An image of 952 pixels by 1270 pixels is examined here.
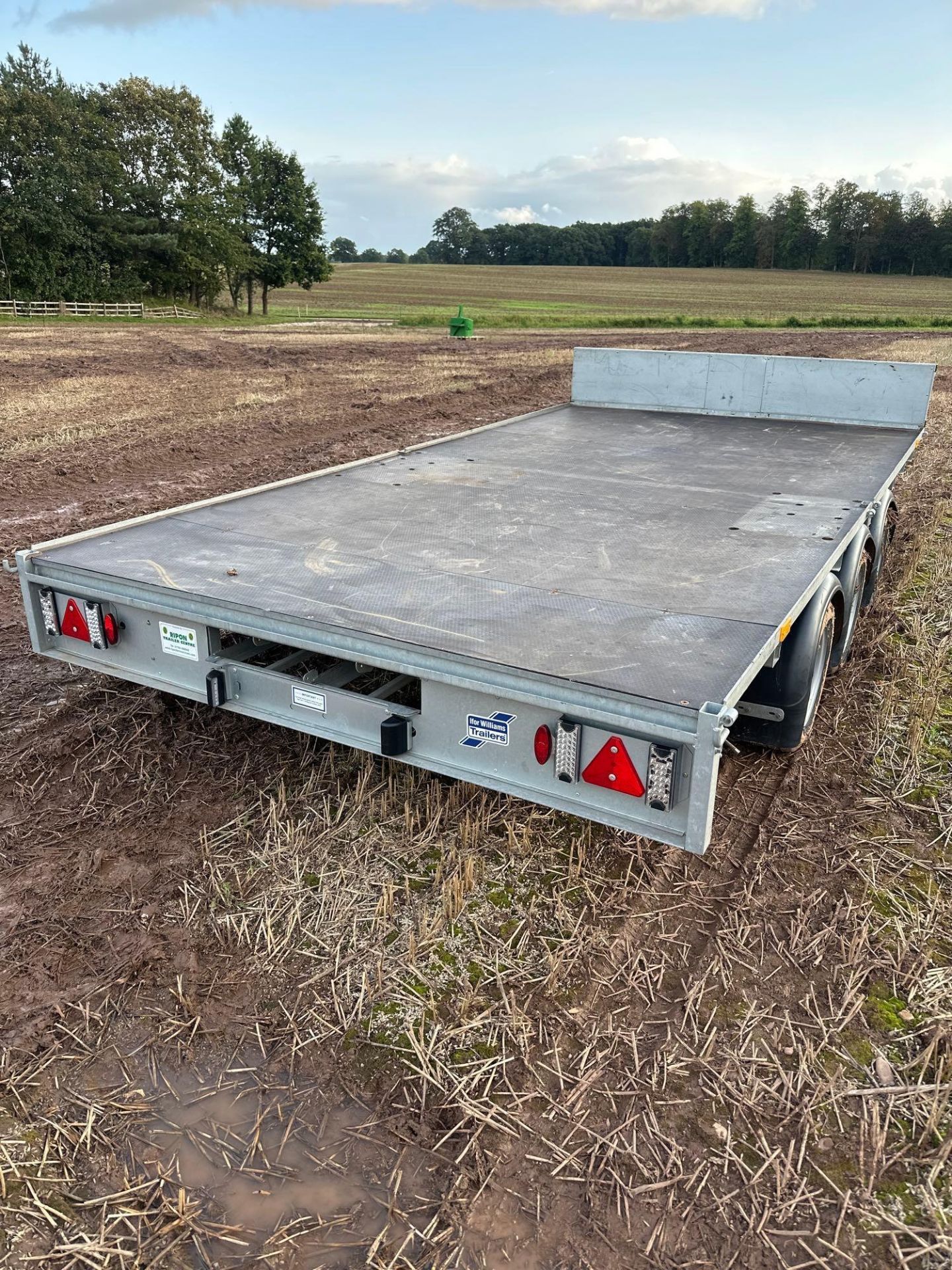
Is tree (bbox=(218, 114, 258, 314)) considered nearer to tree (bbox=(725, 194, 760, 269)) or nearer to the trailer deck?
the trailer deck

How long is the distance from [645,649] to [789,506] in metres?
2.51

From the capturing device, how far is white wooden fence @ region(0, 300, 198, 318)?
35812mm

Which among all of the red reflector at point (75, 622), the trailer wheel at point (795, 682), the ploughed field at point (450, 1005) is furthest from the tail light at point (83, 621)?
the trailer wheel at point (795, 682)

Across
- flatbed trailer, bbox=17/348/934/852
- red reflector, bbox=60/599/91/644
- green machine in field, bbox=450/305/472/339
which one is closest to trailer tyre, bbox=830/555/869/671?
flatbed trailer, bbox=17/348/934/852

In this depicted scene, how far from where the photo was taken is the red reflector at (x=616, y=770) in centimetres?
262

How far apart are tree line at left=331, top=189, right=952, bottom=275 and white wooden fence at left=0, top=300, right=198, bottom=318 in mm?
30802

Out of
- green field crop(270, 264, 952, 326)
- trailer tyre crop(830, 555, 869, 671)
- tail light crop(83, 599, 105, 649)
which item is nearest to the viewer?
tail light crop(83, 599, 105, 649)

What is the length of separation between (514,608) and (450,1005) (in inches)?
55.1

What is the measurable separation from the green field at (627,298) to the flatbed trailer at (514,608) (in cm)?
3359

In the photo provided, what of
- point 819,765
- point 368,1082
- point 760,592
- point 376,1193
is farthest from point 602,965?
point 819,765

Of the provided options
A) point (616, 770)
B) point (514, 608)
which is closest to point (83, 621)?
point (514, 608)

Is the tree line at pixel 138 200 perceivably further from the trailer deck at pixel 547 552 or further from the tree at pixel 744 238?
the tree at pixel 744 238

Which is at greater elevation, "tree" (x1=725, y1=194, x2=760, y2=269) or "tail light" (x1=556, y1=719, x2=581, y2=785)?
"tree" (x1=725, y1=194, x2=760, y2=269)

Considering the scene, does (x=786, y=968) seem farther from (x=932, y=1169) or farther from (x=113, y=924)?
(x=113, y=924)
